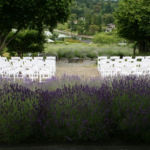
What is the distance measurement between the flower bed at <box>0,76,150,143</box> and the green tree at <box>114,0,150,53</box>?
621 inches

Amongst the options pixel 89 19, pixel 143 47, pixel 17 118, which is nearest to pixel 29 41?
pixel 143 47

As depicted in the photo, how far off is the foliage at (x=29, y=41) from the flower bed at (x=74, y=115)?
1715 centimetres

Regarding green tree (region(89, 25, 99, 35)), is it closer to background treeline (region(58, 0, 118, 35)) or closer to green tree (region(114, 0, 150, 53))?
background treeline (region(58, 0, 118, 35))

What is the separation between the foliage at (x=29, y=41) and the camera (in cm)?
2084

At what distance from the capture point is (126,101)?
12.9ft

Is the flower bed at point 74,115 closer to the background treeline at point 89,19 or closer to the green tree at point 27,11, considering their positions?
the green tree at point 27,11

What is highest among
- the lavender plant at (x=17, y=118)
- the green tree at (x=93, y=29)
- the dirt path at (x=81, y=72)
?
the green tree at (x=93, y=29)

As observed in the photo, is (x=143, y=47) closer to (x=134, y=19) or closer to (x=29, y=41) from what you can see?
(x=134, y=19)

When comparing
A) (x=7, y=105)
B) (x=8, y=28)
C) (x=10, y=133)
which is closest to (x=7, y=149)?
(x=10, y=133)

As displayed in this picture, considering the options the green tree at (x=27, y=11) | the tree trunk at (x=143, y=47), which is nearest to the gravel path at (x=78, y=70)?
the green tree at (x=27, y=11)

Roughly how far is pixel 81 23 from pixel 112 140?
64897 mm

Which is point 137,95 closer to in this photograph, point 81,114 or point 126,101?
point 126,101

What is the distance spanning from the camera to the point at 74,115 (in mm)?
3604

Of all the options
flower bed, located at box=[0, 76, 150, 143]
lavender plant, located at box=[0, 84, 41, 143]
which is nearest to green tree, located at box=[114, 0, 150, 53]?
flower bed, located at box=[0, 76, 150, 143]
